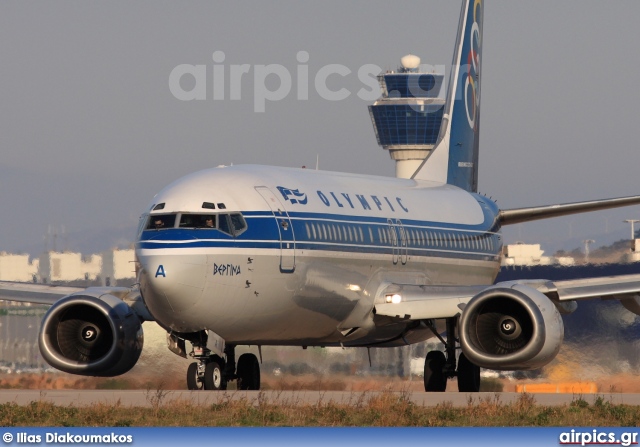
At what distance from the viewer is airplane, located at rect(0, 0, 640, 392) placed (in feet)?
80.0

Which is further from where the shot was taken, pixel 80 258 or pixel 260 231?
pixel 80 258

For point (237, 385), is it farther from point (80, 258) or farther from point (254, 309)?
point (80, 258)

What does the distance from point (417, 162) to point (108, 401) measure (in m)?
81.3

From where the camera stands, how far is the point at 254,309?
82.5 feet

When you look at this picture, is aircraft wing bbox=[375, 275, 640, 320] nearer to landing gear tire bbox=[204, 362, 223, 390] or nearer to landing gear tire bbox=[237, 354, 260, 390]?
landing gear tire bbox=[237, 354, 260, 390]

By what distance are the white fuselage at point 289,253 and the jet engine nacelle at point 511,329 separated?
2.50 meters

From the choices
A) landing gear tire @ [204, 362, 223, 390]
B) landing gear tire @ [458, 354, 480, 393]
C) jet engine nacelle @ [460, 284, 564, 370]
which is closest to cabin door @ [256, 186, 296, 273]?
landing gear tire @ [204, 362, 223, 390]

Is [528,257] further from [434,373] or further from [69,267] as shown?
[434,373]

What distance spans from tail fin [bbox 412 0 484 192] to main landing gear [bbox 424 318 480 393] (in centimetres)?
662

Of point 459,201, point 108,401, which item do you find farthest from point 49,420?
point 459,201

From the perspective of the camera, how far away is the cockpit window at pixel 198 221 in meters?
24.4

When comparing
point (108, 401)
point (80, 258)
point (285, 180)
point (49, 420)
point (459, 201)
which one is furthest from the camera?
point (80, 258)

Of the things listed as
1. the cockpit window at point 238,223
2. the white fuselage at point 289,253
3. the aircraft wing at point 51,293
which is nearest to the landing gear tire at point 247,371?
the white fuselage at point 289,253

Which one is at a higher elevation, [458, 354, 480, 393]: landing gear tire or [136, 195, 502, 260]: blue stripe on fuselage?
[136, 195, 502, 260]: blue stripe on fuselage
